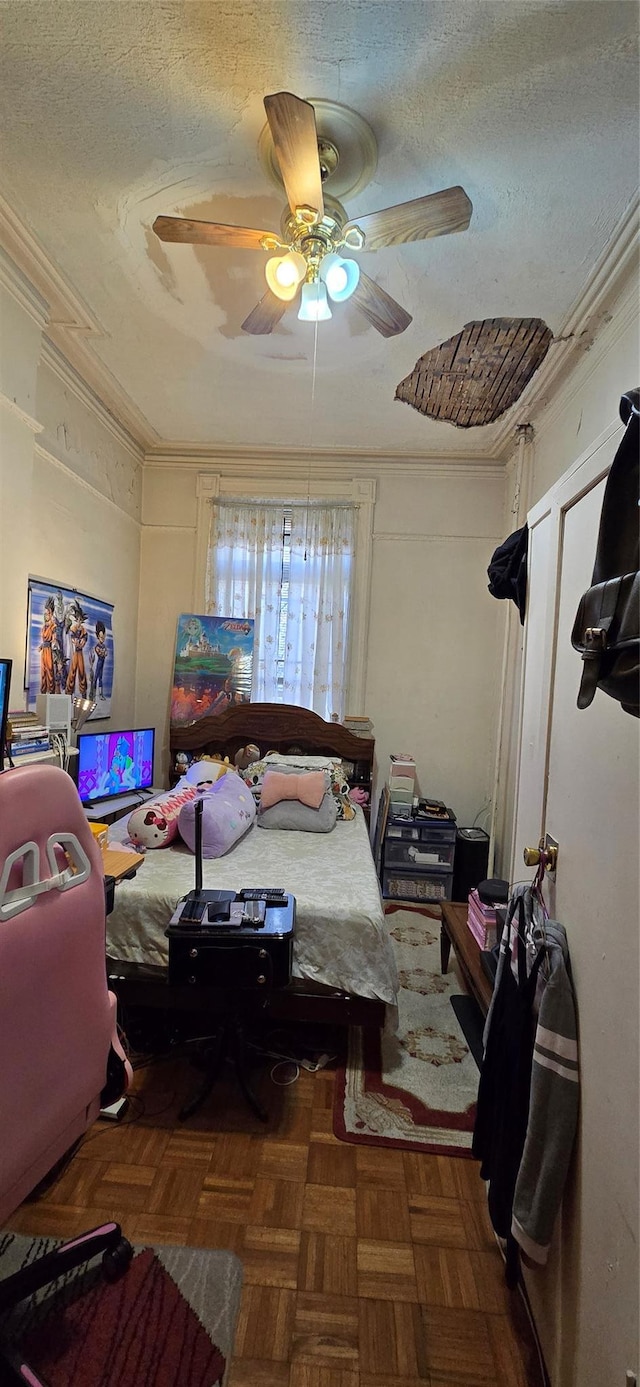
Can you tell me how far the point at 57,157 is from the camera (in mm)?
1847

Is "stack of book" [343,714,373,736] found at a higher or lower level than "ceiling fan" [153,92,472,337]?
lower

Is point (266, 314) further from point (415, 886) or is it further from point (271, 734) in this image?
point (415, 886)

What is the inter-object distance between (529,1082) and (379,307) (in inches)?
98.6

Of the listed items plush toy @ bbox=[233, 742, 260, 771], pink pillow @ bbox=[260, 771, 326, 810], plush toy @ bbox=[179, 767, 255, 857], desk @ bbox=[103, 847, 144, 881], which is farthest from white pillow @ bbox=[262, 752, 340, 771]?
desk @ bbox=[103, 847, 144, 881]

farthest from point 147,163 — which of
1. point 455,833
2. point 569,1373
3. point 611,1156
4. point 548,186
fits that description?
point 455,833

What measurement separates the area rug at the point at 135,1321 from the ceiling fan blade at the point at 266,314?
2950mm

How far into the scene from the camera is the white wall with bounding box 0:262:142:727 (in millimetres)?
2385

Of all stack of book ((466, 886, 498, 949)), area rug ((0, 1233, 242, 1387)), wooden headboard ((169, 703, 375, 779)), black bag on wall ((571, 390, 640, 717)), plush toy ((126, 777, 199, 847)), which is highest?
black bag on wall ((571, 390, 640, 717))

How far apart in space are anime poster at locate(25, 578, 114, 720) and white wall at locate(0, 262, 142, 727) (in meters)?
0.09

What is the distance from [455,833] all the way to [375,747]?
2.89 feet

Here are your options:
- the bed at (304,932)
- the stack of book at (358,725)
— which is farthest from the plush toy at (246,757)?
the bed at (304,932)

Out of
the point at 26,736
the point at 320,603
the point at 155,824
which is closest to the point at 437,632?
the point at 320,603

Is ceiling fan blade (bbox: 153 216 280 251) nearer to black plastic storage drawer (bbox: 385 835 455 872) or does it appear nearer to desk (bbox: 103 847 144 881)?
desk (bbox: 103 847 144 881)

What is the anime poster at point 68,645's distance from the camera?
2.82 m
